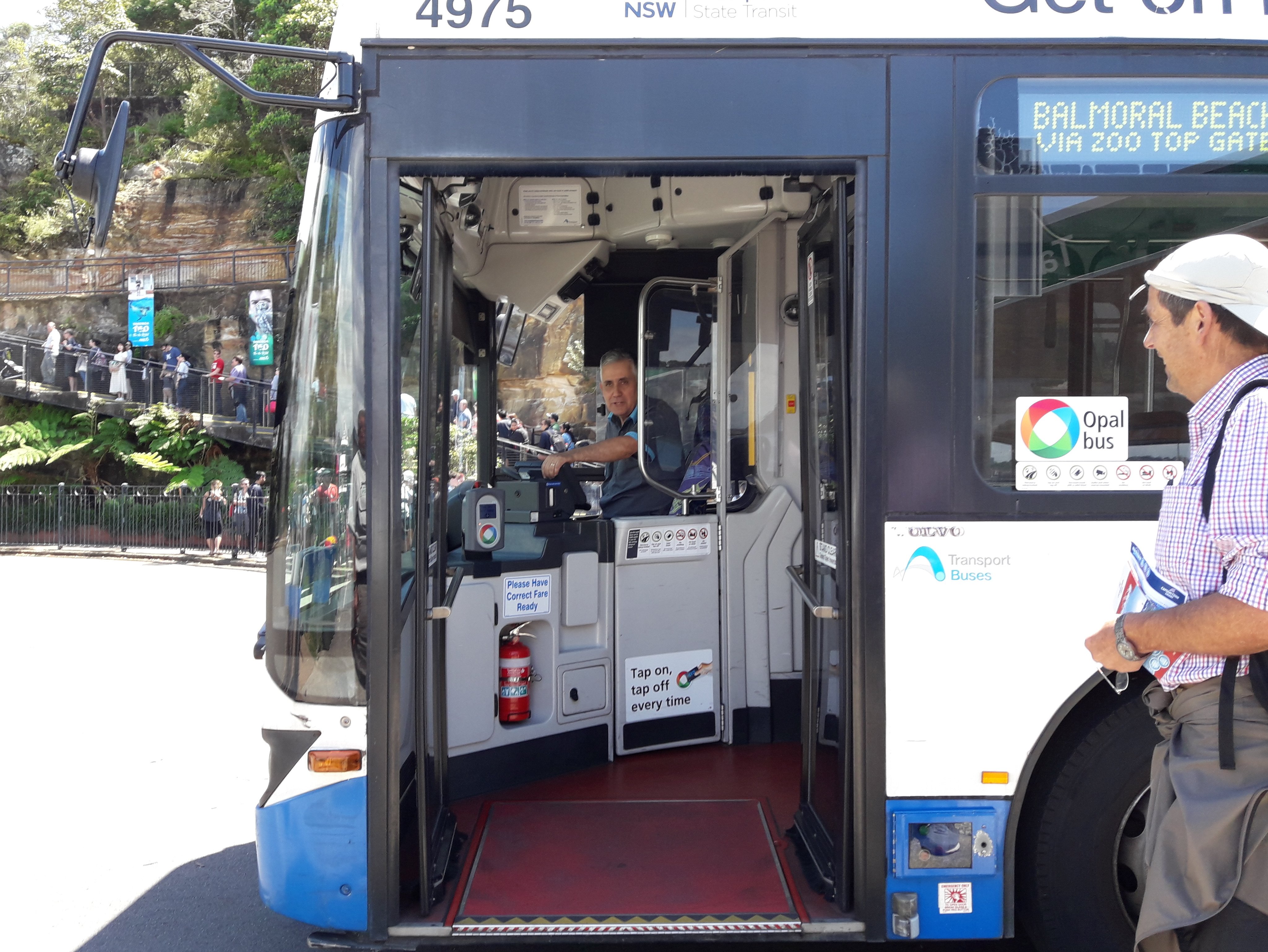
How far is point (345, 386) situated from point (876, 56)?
177cm

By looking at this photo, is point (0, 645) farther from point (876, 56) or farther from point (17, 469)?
point (17, 469)

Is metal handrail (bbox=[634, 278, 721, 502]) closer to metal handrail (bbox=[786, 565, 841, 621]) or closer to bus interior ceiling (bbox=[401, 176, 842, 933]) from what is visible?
bus interior ceiling (bbox=[401, 176, 842, 933])

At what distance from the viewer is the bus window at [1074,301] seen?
2.86m

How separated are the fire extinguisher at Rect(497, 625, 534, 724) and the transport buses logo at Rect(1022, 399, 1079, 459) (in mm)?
2351

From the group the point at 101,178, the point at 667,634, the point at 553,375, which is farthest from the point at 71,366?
the point at 101,178

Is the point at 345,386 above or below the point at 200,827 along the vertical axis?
above

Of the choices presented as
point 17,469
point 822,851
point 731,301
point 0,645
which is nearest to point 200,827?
point 822,851

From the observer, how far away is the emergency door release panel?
4.75 metres

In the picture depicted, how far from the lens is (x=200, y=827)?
484 centimetres

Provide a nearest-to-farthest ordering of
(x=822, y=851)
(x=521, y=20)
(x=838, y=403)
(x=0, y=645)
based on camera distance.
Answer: (x=521, y=20)
(x=838, y=403)
(x=822, y=851)
(x=0, y=645)

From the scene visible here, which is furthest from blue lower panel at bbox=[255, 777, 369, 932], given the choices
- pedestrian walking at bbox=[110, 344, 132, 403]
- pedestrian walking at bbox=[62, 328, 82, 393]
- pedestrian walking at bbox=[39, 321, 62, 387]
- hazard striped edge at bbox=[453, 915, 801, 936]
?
pedestrian walking at bbox=[39, 321, 62, 387]

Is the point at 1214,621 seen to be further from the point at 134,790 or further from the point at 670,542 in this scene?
the point at 134,790

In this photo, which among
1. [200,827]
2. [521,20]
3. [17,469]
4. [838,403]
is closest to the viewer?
[521,20]

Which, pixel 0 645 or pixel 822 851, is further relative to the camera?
pixel 0 645
